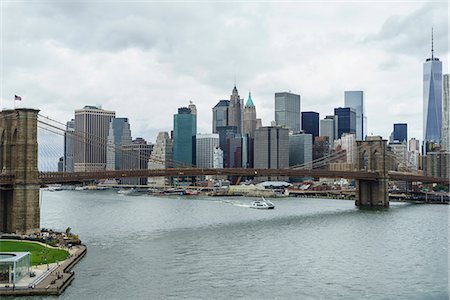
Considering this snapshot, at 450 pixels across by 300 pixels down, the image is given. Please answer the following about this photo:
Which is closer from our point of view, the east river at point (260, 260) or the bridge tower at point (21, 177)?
the east river at point (260, 260)

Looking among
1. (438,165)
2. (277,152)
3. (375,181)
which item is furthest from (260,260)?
(277,152)

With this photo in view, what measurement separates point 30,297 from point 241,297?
9121 mm

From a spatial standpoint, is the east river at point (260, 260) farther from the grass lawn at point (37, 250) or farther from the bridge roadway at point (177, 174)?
the bridge roadway at point (177, 174)

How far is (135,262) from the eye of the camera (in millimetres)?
31609

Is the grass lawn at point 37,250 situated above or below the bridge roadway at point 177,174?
below

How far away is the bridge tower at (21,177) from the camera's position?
3741 cm

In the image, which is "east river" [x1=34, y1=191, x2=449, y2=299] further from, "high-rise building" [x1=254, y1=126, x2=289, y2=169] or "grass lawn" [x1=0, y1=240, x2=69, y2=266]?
"high-rise building" [x1=254, y1=126, x2=289, y2=169]

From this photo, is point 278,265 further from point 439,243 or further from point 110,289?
point 439,243

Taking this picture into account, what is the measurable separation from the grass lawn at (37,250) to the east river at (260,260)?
172 centimetres

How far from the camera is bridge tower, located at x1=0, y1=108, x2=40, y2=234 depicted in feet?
123

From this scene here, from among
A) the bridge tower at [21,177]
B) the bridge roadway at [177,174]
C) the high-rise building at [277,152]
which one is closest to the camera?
the bridge tower at [21,177]

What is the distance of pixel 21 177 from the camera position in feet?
123

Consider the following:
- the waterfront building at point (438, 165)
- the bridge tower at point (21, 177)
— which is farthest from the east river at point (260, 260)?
the waterfront building at point (438, 165)

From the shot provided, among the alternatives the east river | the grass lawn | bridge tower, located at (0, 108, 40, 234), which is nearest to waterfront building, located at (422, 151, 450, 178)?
the east river
